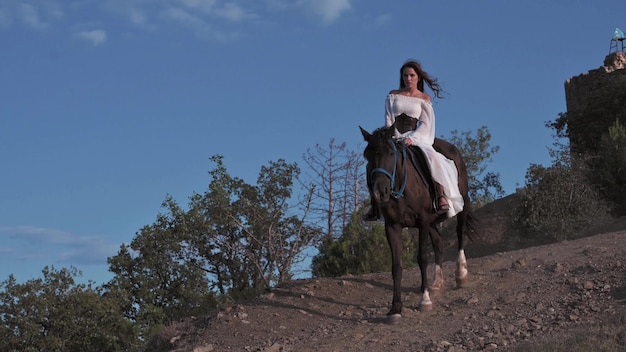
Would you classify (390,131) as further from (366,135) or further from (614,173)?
(614,173)

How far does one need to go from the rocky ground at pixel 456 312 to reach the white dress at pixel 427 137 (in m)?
1.31

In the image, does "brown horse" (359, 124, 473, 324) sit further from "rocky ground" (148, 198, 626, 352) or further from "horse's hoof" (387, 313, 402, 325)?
"rocky ground" (148, 198, 626, 352)

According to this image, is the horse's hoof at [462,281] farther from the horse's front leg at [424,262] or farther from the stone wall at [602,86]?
the stone wall at [602,86]

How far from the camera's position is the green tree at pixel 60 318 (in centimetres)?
2325

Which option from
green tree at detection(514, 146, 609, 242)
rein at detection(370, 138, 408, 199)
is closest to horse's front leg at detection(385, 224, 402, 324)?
rein at detection(370, 138, 408, 199)

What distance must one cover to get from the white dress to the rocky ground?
1.31m

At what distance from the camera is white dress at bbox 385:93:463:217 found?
29.3ft

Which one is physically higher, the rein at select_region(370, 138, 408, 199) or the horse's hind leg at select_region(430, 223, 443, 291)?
the rein at select_region(370, 138, 408, 199)

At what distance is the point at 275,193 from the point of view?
22000 millimetres

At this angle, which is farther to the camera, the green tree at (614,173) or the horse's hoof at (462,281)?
the green tree at (614,173)

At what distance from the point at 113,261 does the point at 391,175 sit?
19.1 meters

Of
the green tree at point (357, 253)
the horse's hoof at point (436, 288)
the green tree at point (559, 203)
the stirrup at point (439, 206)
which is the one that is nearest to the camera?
the stirrup at point (439, 206)

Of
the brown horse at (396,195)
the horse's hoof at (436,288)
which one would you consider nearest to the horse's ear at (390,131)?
the brown horse at (396,195)

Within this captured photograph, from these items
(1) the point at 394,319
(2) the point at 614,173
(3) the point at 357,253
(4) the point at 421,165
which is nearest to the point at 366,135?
(4) the point at 421,165
